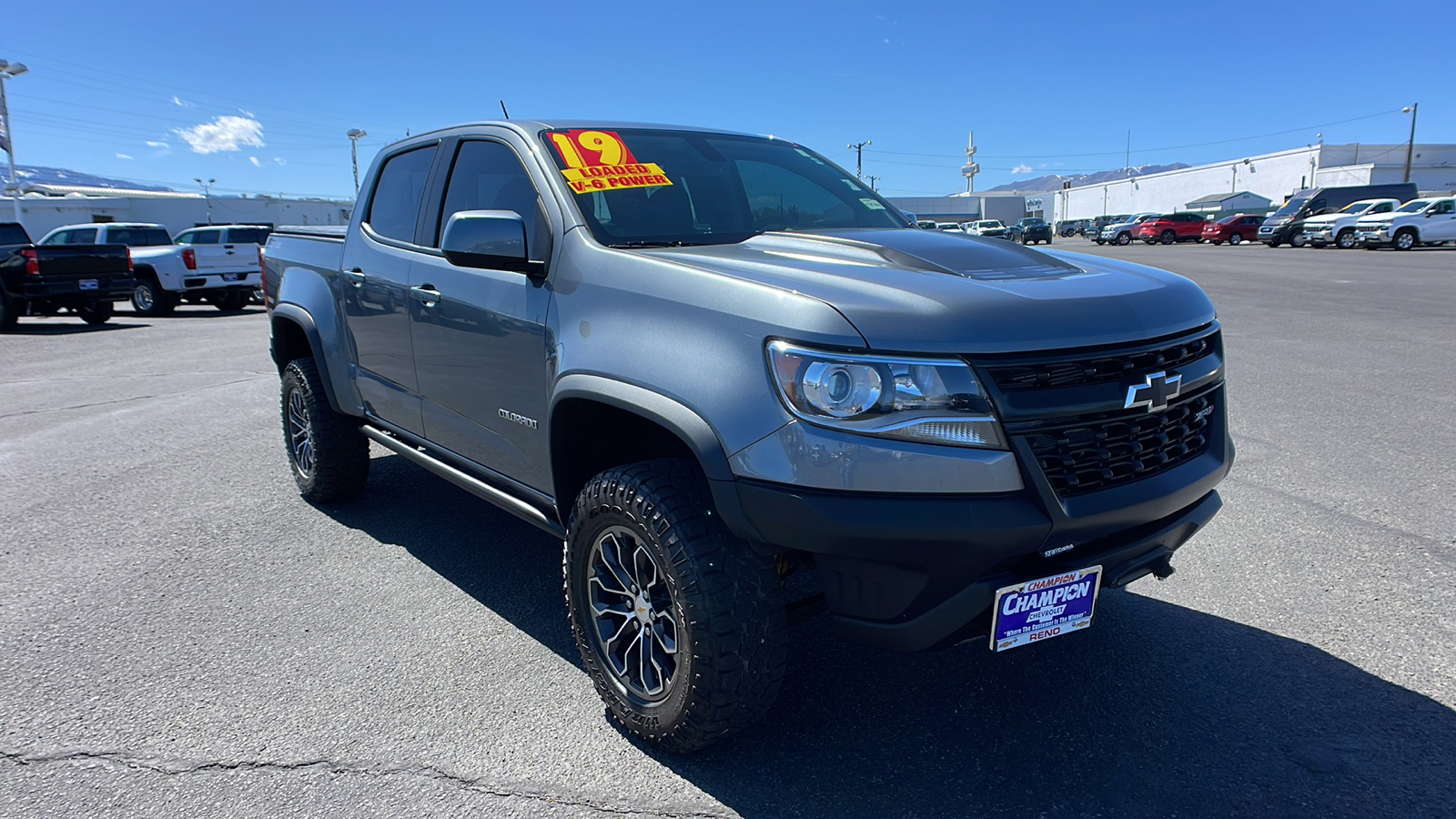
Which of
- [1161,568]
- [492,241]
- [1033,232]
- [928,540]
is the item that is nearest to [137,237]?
[492,241]

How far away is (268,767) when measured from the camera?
2.75 meters

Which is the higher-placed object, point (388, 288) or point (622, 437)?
point (388, 288)

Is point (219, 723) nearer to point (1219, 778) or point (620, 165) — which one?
point (620, 165)

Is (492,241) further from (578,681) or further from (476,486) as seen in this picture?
(578,681)

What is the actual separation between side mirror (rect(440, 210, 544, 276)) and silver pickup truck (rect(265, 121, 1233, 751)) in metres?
0.01

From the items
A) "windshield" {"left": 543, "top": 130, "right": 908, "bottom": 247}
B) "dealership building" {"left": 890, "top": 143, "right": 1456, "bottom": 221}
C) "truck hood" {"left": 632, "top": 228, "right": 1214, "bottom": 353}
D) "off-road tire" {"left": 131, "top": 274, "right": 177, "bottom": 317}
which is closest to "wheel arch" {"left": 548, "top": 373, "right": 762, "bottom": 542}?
"truck hood" {"left": 632, "top": 228, "right": 1214, "bottom": 353}

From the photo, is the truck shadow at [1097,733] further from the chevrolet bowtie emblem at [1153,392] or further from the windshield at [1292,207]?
the windshield at [1292,207]

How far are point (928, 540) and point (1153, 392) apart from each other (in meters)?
0.80

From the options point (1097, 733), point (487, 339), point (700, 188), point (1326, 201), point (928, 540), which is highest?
point (700, 188)

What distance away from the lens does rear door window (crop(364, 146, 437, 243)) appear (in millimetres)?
4168

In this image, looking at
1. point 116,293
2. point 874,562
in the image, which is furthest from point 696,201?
point 116,293

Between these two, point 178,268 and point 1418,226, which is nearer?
point 178,268

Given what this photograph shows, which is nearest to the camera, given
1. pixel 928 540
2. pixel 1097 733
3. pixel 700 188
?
pixel 928 540

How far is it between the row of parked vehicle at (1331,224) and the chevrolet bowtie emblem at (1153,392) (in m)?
35.5
